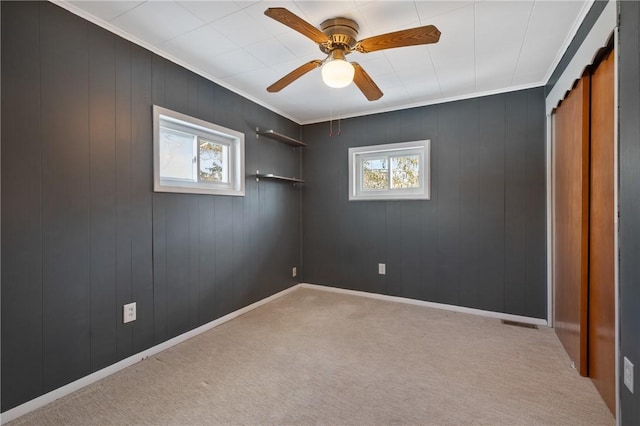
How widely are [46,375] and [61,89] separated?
1.71 metres

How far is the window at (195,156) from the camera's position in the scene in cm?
240

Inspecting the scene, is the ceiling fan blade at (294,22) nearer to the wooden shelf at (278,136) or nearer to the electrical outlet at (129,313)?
the wooden shelf at (278,136)

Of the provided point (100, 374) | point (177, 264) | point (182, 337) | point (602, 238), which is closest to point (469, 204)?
point (602, 238)

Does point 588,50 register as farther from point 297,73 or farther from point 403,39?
point 297,73

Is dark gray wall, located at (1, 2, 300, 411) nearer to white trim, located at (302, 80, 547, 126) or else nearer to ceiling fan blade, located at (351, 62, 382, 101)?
ceiling fan blade, located at (351, 62, 382, 101)

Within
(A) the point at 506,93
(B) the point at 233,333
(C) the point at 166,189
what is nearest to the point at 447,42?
(A) the point at 506,93

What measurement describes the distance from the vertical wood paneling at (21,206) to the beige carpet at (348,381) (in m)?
0.29

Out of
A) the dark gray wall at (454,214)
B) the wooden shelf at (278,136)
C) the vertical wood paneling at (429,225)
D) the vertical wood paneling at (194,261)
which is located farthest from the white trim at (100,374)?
the vertical wood paneling at (429,225)

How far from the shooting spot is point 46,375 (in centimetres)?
169

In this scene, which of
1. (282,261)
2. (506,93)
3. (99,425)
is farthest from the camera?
(282,261)

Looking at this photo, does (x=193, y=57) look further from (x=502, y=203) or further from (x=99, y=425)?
(x=502, y=203)

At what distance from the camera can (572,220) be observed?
215 cm

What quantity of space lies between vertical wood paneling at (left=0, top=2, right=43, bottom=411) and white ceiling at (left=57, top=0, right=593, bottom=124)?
401 millimetres

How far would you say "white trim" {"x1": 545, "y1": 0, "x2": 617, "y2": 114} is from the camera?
1465 mm
